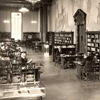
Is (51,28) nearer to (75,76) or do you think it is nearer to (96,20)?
(96,20)

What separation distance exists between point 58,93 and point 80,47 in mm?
8058

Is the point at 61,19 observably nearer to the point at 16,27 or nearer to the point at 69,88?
the point at 16,27

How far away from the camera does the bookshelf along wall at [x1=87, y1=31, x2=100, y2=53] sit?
12.4m

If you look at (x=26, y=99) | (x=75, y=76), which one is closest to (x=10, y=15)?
(x=75, y=76)

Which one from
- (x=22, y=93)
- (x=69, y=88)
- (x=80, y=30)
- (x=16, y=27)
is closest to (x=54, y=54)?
(x=80, y=30)

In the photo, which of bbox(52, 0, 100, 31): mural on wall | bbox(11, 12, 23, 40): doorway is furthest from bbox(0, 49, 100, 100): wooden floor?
bbox(11, 12, 23, 40): doorway

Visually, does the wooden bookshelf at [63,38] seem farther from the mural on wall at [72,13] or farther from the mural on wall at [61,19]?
the mural on wall at [61,19]

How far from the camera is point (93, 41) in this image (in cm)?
1297

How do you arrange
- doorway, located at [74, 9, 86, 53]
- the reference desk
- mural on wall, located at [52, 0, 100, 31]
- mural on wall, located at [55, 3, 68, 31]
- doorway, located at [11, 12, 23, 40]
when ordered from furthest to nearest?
doorway, located at [11, 12, 23, 40] → mural on wall, located at [55, 3, 68, 31] → doorway, located at [74, 9, 86, 53] → mural on wall, located at [52, 0, 100, 31] → the reference desk

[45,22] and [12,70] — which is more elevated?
[45,22]

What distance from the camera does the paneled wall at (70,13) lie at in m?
13.1

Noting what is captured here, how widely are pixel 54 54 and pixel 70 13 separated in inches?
146

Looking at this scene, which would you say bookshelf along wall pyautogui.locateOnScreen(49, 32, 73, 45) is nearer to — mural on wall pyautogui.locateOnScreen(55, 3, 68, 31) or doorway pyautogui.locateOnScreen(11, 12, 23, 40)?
mural on wall pyautogui.locateOnScreen(55, 3, 68, 31)

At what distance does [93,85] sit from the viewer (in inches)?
351
